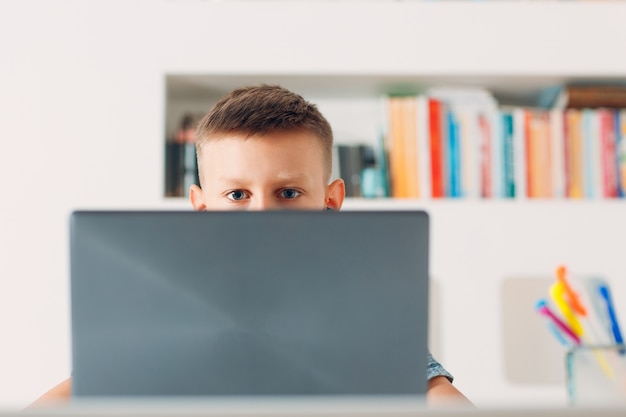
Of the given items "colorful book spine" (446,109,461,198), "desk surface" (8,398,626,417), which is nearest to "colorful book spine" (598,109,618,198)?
"colorful book spine" (446,109,461,198)

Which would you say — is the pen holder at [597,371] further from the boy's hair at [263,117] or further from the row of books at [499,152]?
the boy's hair at [263,117]

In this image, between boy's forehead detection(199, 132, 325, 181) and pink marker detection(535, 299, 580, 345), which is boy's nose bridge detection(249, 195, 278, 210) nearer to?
boy's forehead detection(199, 132, 325, 181)

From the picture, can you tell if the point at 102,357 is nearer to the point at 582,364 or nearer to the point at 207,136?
the point at 207,136

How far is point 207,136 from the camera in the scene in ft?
4.46

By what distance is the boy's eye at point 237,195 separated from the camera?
125 cm

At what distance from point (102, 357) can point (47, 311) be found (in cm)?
122

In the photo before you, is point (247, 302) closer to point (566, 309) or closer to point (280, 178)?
point (280, 178)

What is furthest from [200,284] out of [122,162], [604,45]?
[604,45]

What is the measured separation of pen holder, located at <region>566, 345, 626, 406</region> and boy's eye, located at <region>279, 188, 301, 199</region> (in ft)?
2.16

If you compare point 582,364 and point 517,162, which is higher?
point 517,162

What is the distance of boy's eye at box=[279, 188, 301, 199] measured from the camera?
1255 mm

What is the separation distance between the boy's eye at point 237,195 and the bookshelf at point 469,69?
2.09ft

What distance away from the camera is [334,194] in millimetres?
1407

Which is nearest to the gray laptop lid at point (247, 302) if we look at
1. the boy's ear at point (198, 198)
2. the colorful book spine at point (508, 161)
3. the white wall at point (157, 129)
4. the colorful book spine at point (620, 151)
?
the boy's ear at point (198, 198)
